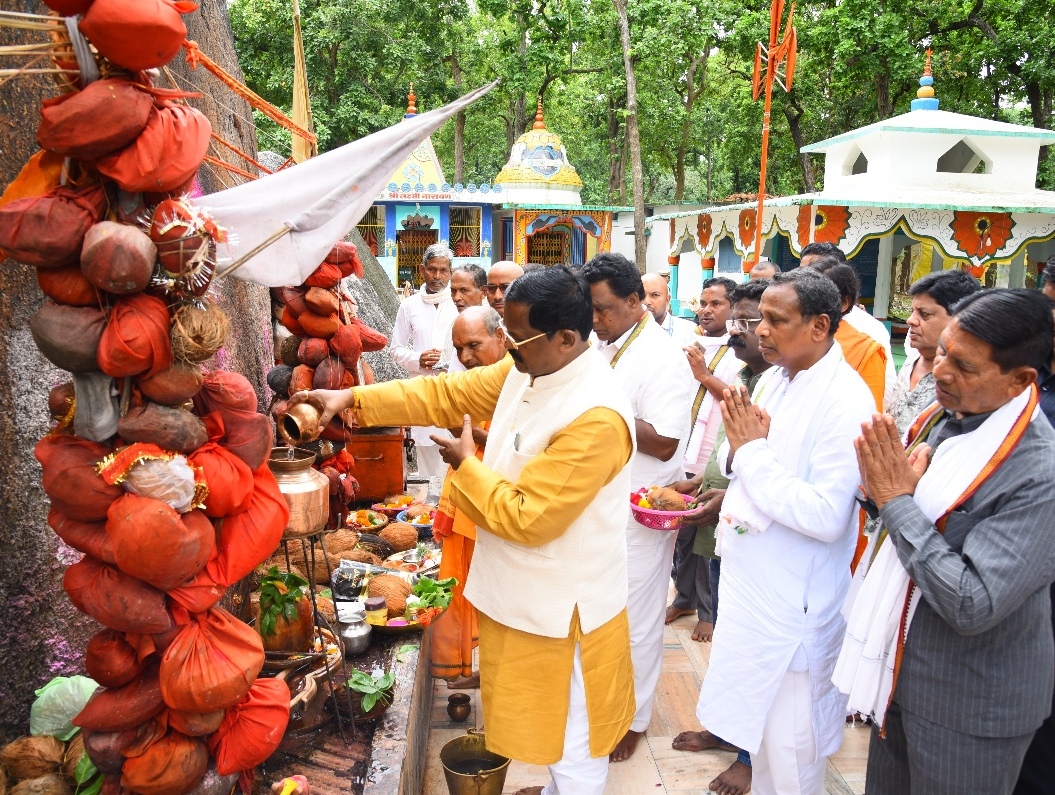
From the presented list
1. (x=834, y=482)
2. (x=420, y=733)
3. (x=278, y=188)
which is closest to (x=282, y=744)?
(x=420, y=733)

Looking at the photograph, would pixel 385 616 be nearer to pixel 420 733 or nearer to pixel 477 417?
pixel 420 733

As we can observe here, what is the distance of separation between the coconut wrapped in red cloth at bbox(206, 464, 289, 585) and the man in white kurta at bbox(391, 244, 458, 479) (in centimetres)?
384

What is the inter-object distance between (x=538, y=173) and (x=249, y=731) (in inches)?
824

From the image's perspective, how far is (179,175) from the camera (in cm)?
201

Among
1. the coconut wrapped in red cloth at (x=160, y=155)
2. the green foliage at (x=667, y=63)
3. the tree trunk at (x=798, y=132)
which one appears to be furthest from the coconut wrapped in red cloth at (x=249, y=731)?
the tree trunk at (x=798, y=132)

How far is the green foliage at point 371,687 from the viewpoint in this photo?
9.89 ft

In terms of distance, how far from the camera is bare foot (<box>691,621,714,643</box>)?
475cm

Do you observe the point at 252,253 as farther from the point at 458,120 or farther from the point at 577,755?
the point at 458,120

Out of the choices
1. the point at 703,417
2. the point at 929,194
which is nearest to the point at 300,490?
the point at 703,417

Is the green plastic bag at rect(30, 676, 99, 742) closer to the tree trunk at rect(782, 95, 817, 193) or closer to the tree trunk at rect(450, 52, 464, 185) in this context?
the tree trunk at rect(782, 95, 817, 193)

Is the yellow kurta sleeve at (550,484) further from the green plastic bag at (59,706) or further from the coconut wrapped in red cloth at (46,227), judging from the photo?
the green plastic bag at (59,706)

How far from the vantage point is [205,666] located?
2094mm

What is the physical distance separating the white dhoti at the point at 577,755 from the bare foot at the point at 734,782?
40.3 inches

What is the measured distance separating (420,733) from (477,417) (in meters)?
1.42
